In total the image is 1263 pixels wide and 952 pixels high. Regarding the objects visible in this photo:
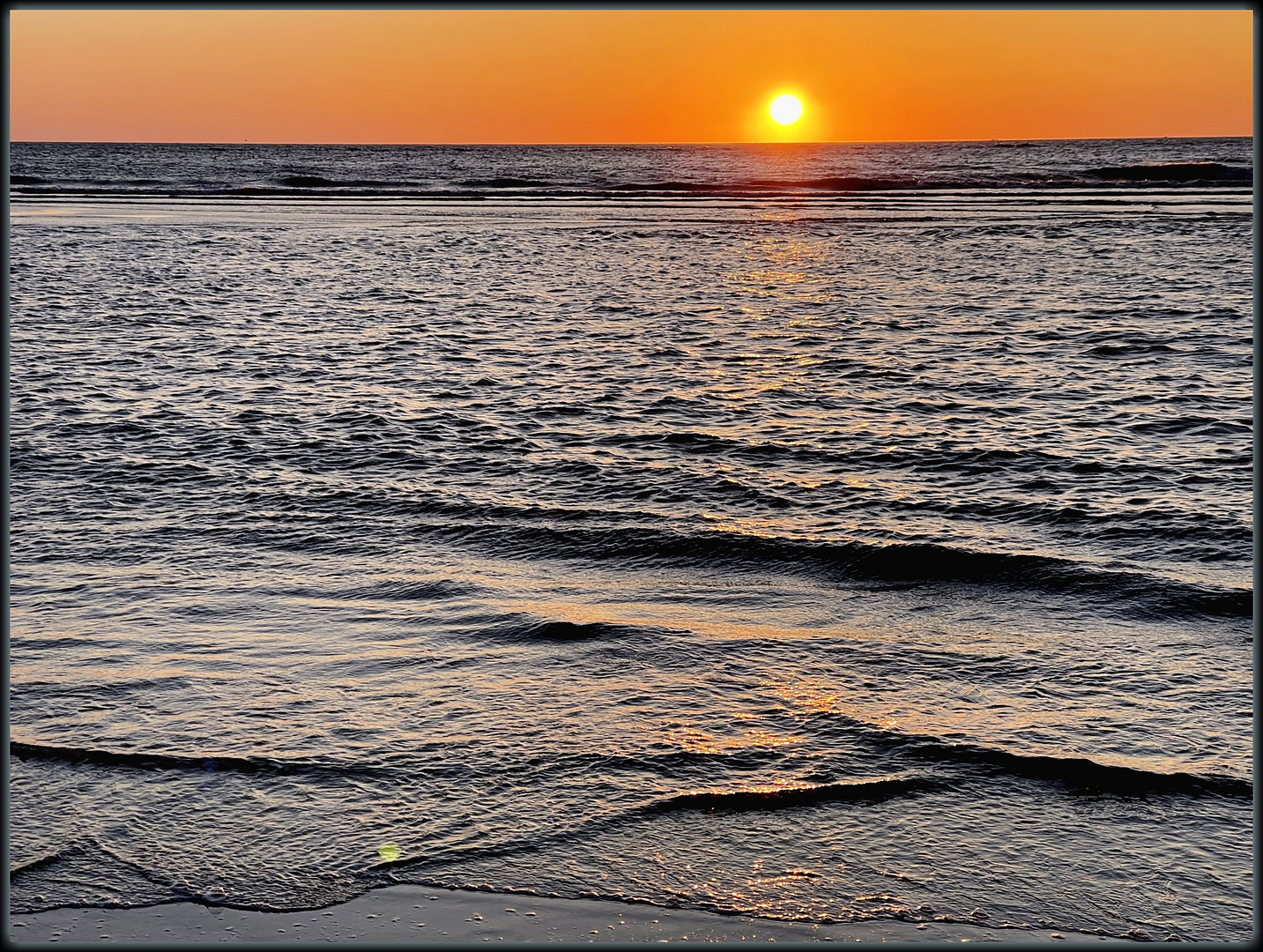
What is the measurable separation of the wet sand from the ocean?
10 centimetres

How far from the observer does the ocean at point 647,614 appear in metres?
5.26

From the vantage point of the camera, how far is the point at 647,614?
327 inches

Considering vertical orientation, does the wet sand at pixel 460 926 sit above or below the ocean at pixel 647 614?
below

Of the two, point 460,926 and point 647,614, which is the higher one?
point 647,614

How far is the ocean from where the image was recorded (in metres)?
5.26

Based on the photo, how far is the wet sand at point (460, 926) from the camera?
465 cm

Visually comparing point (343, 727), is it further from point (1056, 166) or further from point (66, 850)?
point (1056, 166)

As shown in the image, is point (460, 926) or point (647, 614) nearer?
point (460, 926)

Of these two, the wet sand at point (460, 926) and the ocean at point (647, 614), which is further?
the ocean at point (647, 614)

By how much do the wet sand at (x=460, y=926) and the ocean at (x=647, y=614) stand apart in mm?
100

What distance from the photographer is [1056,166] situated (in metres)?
83.7

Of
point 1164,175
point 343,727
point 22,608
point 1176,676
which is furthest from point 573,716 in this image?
point 1164,175

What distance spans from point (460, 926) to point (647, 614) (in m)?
3.77

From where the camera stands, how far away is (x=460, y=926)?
471cm
